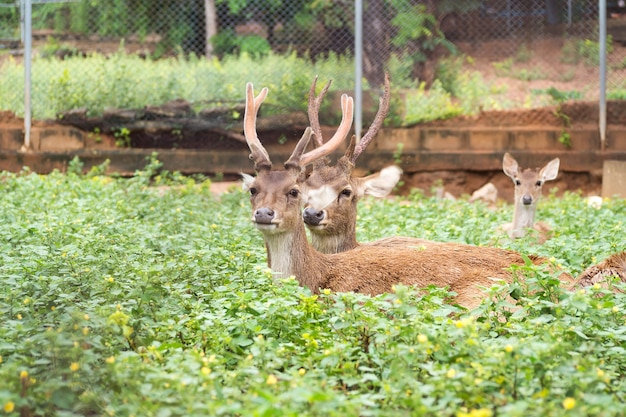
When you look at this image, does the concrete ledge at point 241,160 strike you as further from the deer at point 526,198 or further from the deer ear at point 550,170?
the deer at point 526,198

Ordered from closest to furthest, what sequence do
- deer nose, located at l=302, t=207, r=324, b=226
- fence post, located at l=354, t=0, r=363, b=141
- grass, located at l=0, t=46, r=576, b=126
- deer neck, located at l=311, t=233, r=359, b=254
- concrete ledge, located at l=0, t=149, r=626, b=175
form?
deer nose, located at l=302, t=207, r=324, b=226, deer neck, located at l=311, t=233, r=359, b=254, fence post, located at l=354, t=0, r=363, b=141, concrete ledge, located at l=0, t=149, r=626, b=175, grass, located at l=0, t=46, r=576, b=126

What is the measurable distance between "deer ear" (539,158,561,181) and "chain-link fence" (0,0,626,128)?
2857mm

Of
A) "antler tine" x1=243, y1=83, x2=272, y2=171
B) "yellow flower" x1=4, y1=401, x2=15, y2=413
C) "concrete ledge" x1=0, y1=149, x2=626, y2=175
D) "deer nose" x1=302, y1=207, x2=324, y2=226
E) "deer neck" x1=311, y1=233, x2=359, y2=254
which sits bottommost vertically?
"yellow flower" x1=4, y1=401, x2=15, y2=413

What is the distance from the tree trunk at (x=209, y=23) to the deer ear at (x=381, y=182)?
6459mm

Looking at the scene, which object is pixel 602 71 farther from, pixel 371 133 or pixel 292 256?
pixel 292 256

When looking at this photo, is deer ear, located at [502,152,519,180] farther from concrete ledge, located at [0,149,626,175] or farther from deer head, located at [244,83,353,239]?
deer head, located at [244,83,353,239]

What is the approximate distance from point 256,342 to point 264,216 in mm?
1931

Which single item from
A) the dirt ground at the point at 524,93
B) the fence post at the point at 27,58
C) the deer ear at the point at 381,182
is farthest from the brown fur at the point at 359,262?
the fence post at the point at 27,58

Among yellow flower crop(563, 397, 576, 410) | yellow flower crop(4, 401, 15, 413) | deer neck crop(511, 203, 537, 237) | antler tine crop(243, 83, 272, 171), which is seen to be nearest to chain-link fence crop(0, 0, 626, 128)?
deer neck crop(511, 203, 537, 237)

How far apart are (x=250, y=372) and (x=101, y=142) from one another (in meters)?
10.6

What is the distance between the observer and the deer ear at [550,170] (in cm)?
1152

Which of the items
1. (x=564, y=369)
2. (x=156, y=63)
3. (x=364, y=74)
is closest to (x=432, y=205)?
(x=364, y=74)

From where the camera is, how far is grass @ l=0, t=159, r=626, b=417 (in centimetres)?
391

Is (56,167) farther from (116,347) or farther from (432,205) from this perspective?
(116,347)
